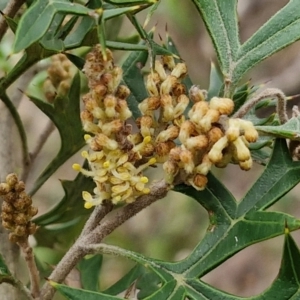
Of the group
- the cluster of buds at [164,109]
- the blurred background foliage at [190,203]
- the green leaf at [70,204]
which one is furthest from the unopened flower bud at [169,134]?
the blurred background foliage at [190,203]

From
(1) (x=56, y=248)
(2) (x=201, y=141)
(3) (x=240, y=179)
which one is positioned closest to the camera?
(2) (x=201, y=141)

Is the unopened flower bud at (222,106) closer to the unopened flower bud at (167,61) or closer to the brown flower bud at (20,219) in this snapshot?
the unopened flower bud at (167,61)

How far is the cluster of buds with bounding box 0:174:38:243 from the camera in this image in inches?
20.0

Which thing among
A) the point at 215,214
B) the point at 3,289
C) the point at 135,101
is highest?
the point at 135,101

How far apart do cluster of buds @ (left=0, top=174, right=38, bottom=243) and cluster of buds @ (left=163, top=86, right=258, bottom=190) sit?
0.45ft

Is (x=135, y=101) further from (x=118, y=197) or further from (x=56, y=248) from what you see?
(x=56, y=248)

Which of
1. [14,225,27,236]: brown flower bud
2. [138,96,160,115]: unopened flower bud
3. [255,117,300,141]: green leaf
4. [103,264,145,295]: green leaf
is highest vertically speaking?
[138,96,160,115]: unopened flower bud

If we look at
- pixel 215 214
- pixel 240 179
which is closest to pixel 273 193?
pixel 215 214

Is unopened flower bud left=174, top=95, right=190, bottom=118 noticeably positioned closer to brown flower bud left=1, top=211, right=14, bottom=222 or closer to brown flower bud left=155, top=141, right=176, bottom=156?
brown flower bud left=155, top=141, right=176, bottom=156

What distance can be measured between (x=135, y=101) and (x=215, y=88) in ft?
0.36

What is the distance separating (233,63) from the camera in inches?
21.2

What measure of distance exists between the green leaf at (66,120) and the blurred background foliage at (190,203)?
2.01 ft

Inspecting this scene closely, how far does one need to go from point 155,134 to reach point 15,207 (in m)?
0.14

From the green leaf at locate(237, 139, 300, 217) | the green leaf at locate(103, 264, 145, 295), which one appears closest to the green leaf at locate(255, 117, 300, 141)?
the green leaf at locate(237, 139, 300, 217)
